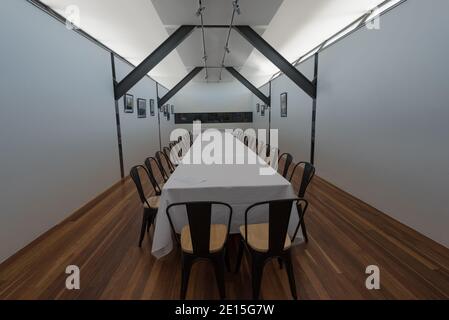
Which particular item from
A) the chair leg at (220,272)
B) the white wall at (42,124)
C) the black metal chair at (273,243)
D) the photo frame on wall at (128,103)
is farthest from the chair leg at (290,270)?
the photo frame on wall at (128,103)

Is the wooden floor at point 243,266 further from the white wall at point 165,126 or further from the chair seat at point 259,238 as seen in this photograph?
the white wall at point 165,126

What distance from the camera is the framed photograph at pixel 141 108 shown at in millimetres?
6410

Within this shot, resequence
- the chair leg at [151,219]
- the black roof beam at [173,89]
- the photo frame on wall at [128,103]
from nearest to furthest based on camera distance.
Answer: the chair leg at [151,219], the photo frame on wall at [128,103], the black roof beam at [173,89]

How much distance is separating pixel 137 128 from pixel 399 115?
18.5ft

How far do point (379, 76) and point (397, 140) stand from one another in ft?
2.99

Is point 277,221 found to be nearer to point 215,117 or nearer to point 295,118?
point 295,118

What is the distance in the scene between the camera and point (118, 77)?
4.88 meters

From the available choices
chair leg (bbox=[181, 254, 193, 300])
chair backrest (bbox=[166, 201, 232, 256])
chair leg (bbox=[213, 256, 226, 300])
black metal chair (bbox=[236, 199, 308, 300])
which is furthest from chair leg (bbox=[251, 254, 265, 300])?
chair leg (bbox=[181, 254, 193, 300])

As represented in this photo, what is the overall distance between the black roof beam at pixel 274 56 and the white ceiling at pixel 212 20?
18 centimetres

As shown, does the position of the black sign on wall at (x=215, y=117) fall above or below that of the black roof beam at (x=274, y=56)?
below

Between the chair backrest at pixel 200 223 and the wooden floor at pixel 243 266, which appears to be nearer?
the chair backrest at pixel 200 223

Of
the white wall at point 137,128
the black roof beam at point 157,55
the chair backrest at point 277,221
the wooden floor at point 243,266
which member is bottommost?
the wooden floor at point 243,266
